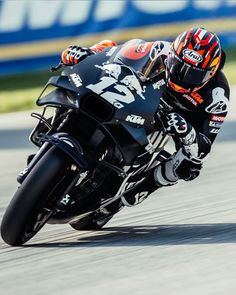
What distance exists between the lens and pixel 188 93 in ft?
20.2

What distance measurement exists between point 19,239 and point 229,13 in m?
10.2

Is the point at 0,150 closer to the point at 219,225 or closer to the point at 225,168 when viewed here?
the point at 225,168

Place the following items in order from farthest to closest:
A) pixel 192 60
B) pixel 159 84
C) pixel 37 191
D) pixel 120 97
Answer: pixel 192 60
pixel 159 84
pixel 120 97
pixel 37 191

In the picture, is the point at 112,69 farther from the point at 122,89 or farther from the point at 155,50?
the point at 155,50

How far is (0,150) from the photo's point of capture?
9750 mm

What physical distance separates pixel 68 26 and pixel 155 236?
814 cm

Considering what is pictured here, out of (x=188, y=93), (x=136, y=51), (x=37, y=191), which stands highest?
(x=136, y=51)

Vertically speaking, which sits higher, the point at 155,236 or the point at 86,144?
the point at 86,144

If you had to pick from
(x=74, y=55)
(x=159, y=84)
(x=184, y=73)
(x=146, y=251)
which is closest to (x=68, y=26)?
(x=74, y=55)

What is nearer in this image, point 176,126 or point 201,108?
point 176,126

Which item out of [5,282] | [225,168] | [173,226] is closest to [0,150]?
[225,168]

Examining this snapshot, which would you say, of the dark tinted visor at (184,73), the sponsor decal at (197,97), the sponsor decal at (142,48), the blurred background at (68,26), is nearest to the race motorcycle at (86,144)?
the dark tinted visor at (184,73)

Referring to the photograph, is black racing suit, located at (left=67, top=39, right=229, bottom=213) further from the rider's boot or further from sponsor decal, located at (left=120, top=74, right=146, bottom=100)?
sponsor decal, located at (left=120, top=74, right=146, bottom=100)

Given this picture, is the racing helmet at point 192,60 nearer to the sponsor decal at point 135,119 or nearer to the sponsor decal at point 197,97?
the sponsor decal at point 197,97
